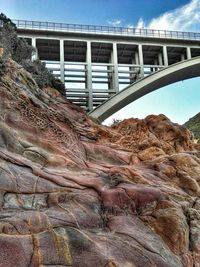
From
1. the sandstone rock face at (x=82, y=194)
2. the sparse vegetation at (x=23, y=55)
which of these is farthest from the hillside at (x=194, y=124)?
the sandstone rock face at (x=82, y=194)

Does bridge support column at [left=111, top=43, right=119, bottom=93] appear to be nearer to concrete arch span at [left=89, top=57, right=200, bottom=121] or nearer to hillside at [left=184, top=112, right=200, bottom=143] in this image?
concrete arch span at [left=89, top=57, right=200, bottom=121]

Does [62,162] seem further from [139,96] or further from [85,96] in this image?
[139,96]

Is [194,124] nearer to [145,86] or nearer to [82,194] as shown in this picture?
[145,86]

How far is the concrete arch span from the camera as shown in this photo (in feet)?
109

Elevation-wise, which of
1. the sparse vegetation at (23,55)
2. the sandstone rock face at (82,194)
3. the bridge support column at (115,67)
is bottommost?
the sandstone rock face at (82,194)

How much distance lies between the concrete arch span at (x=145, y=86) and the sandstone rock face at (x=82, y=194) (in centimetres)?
1752

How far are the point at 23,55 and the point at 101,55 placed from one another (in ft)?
60.3

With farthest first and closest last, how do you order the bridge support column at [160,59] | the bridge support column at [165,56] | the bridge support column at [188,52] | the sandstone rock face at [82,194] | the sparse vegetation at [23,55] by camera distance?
the bridge support column at [160,59] → the bridge support column at [188,52] → the bridge support column at [165,56] → the sparse vegetation at [23,55] → the sandstone rock face at [82,194]

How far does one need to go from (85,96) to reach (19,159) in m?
24.3

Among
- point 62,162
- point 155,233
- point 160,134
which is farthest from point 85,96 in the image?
point 155,233

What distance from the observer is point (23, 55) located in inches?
805

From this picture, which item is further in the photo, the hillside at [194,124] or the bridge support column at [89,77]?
the hillside at [194,124]

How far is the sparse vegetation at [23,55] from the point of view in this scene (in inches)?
727

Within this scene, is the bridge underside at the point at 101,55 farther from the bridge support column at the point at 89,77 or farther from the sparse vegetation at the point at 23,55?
the sparse vegetation at the point at 23,55
